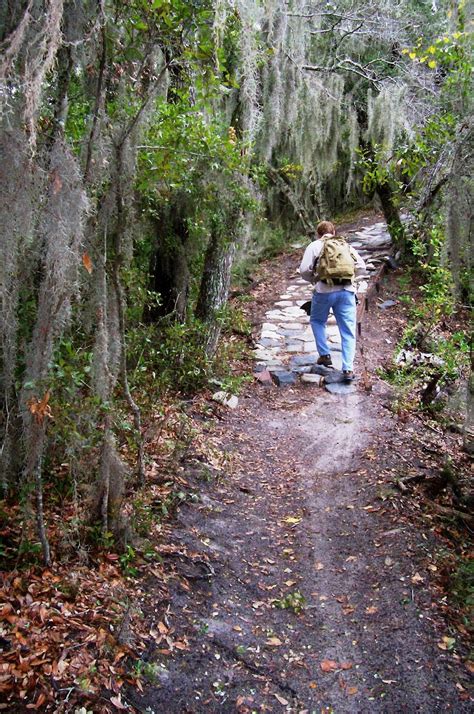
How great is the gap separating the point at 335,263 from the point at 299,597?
383cm

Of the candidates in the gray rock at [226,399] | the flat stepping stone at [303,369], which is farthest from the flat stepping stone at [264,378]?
the gray rock at [226,399]

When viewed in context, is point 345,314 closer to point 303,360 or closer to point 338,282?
point 338,282

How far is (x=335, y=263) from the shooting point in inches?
251

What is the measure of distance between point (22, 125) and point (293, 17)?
22.2 feet

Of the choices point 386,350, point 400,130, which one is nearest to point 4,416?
point 386,350

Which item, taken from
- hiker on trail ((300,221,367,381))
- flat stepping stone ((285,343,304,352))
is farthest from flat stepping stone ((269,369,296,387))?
flat stepping stone ((285,343,304,352))

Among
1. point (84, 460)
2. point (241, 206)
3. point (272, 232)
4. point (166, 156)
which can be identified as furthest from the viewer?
point (272, 232)

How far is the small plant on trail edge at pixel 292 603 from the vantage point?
3.30 metres

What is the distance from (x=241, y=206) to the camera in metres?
5.80

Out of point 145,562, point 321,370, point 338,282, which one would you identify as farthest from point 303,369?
point 145,562

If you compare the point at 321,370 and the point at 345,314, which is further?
the point at 321,370

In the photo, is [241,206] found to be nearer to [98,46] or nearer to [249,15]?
[249,15]

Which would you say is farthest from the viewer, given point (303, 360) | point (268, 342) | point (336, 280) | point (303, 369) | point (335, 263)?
point (268, 342)

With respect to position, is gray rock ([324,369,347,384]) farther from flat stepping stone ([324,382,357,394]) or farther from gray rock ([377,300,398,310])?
gray rock ([377,300,398,310])
